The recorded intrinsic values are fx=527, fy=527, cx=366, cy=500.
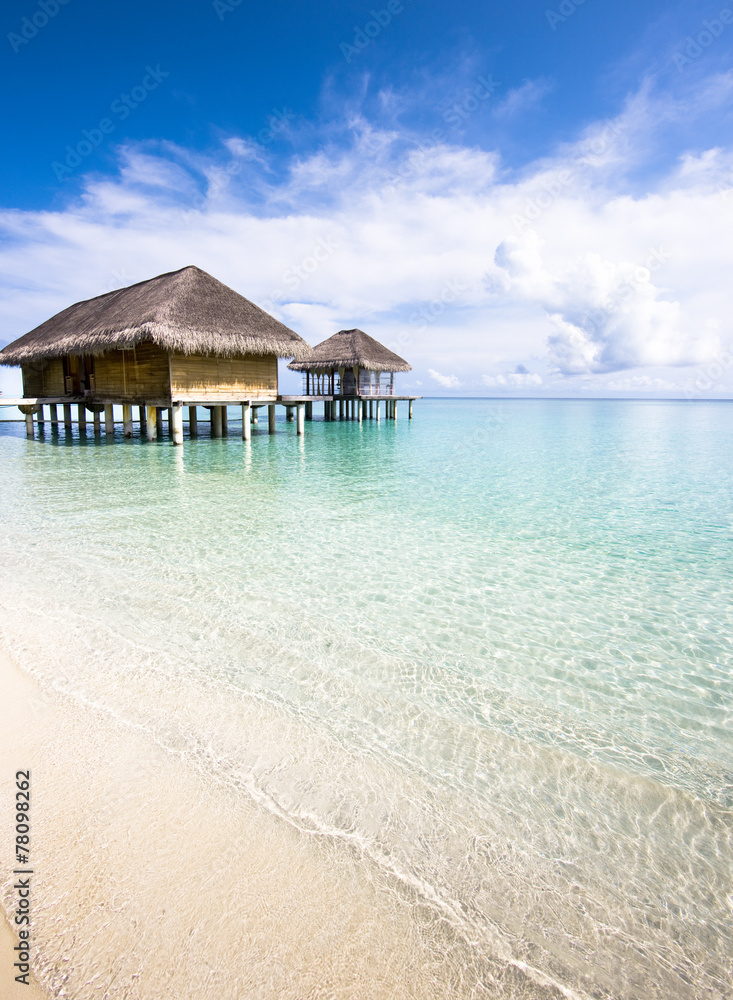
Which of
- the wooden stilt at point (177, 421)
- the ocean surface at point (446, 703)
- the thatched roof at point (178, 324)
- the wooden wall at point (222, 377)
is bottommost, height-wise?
the ocean surface at point (446, 703)

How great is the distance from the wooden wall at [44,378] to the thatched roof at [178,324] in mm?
1448

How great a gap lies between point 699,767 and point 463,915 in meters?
1.40

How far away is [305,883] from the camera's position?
1.64 meters

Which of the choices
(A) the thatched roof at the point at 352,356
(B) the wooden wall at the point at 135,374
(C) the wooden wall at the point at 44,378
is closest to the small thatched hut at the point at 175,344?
(B) the wooden wall at the point at 135,374

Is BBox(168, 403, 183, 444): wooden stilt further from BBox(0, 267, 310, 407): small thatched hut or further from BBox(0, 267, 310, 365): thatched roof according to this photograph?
BBox(0, 267, 310, 365): thatched roof

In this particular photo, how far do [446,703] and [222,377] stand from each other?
43.9 ft

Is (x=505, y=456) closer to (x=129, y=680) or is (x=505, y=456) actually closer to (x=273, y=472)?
(x=273, y=472)

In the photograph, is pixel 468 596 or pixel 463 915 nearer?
pixel 463 915

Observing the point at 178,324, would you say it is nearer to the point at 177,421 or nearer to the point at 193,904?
the point at 177,421

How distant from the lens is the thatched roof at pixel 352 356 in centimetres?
2364

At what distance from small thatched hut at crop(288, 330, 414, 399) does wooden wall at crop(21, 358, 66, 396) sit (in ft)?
32.3

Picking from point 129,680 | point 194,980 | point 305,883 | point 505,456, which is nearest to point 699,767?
point 305,883

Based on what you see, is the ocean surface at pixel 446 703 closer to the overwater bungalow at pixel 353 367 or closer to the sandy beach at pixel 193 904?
the sandy beach at pixel 193 904

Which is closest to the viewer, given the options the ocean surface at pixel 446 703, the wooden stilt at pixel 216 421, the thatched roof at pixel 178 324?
the ocean surface at pixel 446 703
